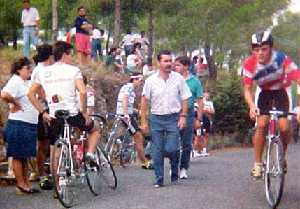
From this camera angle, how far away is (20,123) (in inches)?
419

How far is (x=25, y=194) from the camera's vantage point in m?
10.6

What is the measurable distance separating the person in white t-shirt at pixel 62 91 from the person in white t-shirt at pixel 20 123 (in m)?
0.71

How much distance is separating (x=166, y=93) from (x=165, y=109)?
0.83 feet

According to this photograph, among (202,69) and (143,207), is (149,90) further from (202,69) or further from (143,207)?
(202,69)

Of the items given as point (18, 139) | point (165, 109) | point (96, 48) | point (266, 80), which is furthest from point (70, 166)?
point (96, 48)

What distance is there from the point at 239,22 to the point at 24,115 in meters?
28.3

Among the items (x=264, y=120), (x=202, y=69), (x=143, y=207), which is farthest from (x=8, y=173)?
(x=202, y=69)

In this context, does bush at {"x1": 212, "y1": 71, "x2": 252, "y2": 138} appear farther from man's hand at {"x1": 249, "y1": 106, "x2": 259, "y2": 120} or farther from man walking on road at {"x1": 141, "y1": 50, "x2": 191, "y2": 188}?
man's hand at {"x1": 249, "y1": 106, "x2": 259, "y2": 120}

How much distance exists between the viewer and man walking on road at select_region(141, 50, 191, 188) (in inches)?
448

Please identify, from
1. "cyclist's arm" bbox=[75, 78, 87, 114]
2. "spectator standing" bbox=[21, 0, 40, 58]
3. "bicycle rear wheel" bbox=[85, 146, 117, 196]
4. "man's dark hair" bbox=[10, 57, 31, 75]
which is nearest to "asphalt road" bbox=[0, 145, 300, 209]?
"bicycle rear wheel" bbox=[85, 146, 117, 196]

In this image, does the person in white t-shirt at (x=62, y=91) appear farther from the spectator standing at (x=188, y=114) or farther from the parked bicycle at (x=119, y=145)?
the parked bicycle at (x=119, y=145)

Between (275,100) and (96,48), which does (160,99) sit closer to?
(275,100)

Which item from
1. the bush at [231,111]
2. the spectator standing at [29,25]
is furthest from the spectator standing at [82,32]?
the bush at [231,111]

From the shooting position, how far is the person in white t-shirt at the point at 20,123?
10.6 meters
